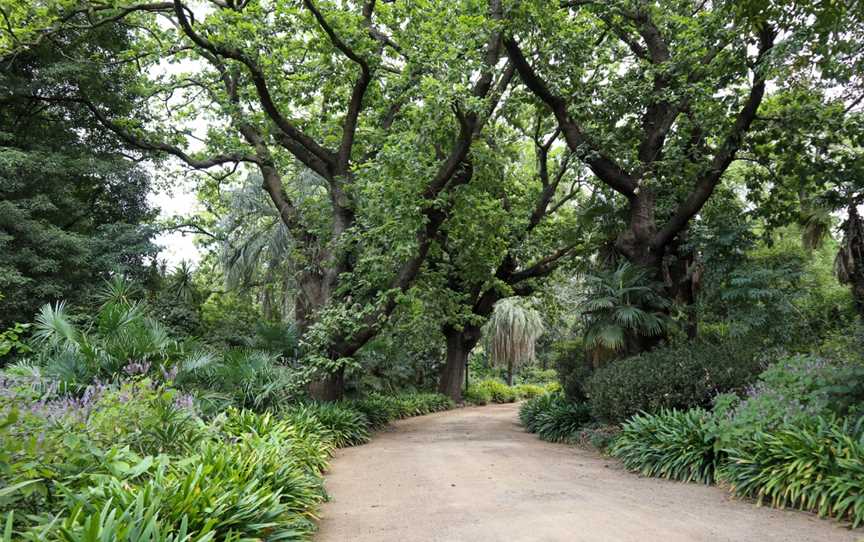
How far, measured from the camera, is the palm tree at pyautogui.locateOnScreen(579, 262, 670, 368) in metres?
10.9

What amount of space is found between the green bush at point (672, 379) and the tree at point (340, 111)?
4520mm

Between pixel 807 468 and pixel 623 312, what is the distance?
5466 mm

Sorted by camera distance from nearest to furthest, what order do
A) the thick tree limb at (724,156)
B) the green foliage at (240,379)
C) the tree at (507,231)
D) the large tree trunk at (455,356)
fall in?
the thick tree limb at (724,156) < the green foliage at (240,379) < the tree at (507,231) < the large tree trunk at (455,356)

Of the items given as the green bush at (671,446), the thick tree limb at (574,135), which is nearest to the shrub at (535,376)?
the thick tree limb at (574,135)

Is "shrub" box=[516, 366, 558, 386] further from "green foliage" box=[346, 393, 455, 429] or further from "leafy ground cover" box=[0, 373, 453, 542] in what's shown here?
"leafy ground cover" box=[0, 373, 453, 542]

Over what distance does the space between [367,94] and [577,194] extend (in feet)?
27.5

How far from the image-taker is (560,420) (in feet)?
40.5

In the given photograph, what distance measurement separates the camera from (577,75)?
37.9ft

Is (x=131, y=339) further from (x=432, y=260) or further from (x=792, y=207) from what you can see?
(x=792, y=207)

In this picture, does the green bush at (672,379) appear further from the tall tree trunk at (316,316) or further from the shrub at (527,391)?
the shrub at (527,391)

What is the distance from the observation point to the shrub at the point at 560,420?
11.9 meters

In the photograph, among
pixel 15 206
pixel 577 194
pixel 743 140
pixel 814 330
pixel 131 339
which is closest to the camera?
pixel 131 339

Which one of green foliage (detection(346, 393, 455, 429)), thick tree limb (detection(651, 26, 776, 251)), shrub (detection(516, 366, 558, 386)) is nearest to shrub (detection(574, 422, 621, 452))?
thick tree limb (detection(651, 26, 776, 251))

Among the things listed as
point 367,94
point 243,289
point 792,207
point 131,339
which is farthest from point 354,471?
point 243,289
